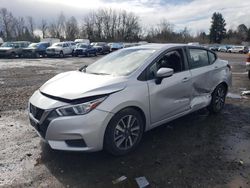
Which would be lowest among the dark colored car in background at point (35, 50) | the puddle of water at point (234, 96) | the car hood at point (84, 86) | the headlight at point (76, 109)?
the puddle of water at point (234, 96)

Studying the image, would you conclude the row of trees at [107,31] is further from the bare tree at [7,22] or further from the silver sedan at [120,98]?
the silver sedan at [120,98]

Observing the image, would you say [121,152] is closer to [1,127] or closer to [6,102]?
[1,127]

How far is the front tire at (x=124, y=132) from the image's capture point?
11.7ft

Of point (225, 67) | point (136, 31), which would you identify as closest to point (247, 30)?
point (136, 31)

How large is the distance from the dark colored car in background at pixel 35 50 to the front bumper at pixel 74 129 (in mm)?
26677

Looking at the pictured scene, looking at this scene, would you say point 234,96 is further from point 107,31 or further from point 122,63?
point 107,31

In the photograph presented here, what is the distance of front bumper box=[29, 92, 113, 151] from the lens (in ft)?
10.9

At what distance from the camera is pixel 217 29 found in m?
92.1

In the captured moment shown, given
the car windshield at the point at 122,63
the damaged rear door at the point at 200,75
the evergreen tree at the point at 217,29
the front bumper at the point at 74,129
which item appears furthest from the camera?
the evergreen tree at the point at 217,29

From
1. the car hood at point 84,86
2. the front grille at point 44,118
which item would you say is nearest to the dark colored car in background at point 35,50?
the car hood at point 84,86

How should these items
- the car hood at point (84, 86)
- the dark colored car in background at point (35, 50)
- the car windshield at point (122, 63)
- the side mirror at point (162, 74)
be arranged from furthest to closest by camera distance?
the dark colored car in background at point (35, 50) < the car windshield at point (122, 63) < the side mirror at point (162, 74) < the car hood at point (84, 86)

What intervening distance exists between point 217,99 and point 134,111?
112 inches

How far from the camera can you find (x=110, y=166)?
11.6ft

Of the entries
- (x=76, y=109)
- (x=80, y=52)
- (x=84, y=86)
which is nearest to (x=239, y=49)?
(x=80, y=52)
